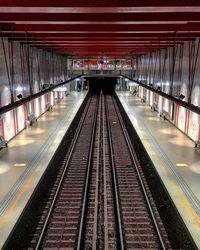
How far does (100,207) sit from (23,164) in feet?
13.5

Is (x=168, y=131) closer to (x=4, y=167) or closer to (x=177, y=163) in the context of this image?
(x=177, y=163)

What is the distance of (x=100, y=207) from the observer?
992 cm

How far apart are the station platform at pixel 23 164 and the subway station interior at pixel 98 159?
37mm

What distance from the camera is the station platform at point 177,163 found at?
858cm

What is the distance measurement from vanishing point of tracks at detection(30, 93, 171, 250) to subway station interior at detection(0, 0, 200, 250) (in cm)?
3

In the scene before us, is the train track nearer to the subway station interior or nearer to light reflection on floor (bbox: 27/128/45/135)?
the subway station interior

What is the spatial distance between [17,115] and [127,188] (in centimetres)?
874

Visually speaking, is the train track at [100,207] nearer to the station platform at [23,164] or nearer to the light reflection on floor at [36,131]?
the station platform at [23,164]
